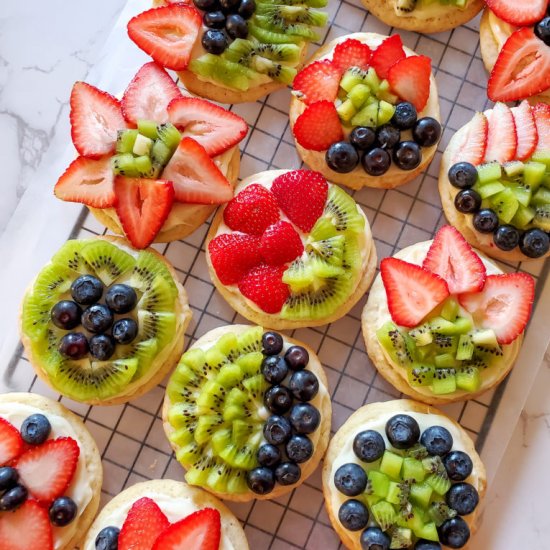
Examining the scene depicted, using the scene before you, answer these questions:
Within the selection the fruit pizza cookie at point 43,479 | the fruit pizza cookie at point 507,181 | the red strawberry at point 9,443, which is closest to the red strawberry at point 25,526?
the fruit pizza cookie at point 43,479

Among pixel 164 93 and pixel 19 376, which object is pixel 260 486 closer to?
pixel 19 376

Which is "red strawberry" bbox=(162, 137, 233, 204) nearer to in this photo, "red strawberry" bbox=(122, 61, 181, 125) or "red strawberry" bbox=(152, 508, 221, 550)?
"red strawberry" bbox=(122, 61, 181, 125)

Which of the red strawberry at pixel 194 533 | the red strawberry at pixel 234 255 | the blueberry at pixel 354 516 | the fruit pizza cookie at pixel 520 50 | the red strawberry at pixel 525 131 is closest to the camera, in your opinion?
the red strawberry at pixel 194 533

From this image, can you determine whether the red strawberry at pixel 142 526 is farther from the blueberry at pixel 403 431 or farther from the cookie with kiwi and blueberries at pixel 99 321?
the blueberry at pixel 403 431

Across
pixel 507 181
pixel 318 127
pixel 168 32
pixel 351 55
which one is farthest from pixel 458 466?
pixel 168 32

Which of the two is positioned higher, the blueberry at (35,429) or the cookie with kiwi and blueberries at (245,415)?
the cookie with kiwi and blueberries at (245,415)

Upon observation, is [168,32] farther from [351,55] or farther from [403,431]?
[403,431]

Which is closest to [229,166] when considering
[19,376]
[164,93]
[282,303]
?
[164,93]
